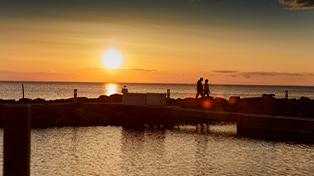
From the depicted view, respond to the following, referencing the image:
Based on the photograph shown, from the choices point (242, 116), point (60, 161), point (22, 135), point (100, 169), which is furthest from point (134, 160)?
point (242, 116)

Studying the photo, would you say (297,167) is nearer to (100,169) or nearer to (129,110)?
(100,169)

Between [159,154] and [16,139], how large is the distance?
12267 millimetres

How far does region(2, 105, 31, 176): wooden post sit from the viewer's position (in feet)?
24.1

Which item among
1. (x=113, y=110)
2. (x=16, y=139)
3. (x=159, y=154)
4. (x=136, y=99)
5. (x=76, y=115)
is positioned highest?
(x=136, y=99)

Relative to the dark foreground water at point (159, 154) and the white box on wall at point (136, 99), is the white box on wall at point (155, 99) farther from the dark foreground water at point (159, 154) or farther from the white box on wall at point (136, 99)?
the dark foreground water at point (159, 154)

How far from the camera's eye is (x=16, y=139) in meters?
7.49

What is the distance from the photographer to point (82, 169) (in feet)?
50.8

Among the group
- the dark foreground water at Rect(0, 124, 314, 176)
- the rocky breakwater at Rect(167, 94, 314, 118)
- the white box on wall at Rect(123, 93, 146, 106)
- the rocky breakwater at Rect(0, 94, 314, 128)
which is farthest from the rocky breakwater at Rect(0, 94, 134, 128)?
the rocky breakwater at Rect(167, 94, 314, 118)

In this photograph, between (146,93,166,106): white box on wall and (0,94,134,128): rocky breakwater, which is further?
(146,93,166,106): white box on wall

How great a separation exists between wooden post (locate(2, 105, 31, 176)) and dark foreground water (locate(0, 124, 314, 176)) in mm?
7520

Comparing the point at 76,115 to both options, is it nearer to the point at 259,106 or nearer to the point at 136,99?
the point at 136,99

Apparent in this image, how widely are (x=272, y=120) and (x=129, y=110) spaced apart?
498 inches

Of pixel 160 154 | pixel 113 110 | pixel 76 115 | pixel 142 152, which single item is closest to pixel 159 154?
pixel 160 154

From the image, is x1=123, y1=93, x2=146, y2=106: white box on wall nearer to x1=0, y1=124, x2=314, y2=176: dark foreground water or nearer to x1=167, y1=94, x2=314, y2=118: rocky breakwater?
x1=0, y1=124, x2=314, y2=176: dark foreground water
